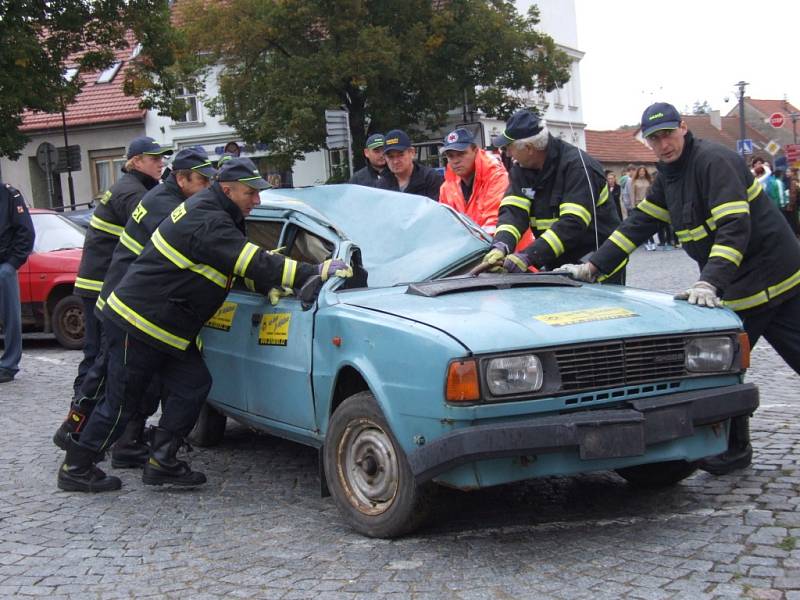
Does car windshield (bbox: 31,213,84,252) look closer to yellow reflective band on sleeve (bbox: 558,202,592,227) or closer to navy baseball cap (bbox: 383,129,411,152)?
navy baseball cap (bbox: 383,129,411,152)

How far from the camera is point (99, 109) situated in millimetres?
42250

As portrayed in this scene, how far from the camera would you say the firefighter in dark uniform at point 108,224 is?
705cm

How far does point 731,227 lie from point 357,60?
1150 inches

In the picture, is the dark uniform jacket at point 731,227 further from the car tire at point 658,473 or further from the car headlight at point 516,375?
the car headlight at point 516,375

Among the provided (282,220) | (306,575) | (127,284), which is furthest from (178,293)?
(306,575)

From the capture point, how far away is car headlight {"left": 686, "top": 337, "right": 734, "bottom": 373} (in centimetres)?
481

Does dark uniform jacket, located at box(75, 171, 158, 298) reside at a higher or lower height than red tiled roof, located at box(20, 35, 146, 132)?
lower

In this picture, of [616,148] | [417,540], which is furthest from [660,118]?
[616,148]

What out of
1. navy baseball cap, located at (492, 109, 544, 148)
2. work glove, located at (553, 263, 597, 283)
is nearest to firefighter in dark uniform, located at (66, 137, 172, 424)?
navy baseball cap, located at (492, 109, 544, 148)

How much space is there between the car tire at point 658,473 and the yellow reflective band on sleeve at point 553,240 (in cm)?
152

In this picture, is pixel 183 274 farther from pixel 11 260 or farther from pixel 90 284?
pixel 11 260

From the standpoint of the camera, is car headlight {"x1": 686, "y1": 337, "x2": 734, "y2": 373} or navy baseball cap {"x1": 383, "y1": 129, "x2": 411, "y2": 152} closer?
car headlight {"x1": 686, "y1": 337, "x2": 734, "y2": 373}

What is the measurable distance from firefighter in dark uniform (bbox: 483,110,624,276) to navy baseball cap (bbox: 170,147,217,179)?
1.78 meters

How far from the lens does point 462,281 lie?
546 centimetres
